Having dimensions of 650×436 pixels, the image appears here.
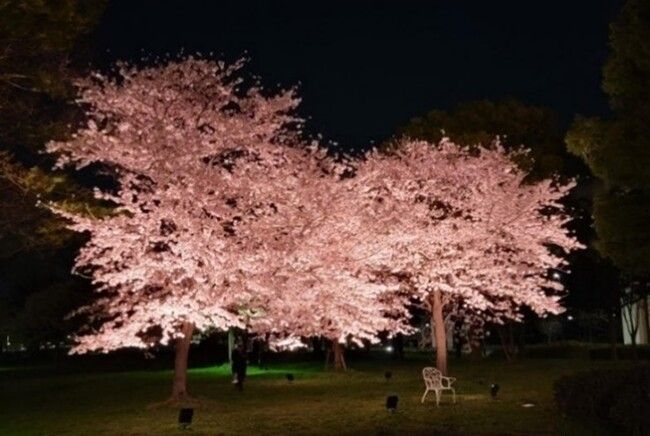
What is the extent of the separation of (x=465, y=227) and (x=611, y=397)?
15237mm

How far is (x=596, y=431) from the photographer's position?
12.7 meters

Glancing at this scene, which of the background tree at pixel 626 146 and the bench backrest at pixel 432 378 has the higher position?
the background tree at pixel 626 146

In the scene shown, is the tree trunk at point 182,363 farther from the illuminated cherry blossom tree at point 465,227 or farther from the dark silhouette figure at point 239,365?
the illuminated cherry blossom tree at point 465,227

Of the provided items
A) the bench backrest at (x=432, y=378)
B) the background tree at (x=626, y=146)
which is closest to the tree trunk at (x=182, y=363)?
the bench backrest at (x=432, y=378)

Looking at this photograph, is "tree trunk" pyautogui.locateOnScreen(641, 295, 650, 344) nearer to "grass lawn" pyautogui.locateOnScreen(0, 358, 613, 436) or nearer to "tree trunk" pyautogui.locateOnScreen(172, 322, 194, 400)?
"grass lawn" pyautogui.locateOnScreen(0, 358, 613, 436)

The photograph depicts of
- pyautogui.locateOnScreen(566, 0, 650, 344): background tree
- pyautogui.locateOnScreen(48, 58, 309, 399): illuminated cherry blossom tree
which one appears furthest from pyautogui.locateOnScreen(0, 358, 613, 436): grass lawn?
pyautogui.locateOnScreen(566, 0, 650, 344): background tree

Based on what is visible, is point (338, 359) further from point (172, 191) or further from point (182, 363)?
point (172, 191)

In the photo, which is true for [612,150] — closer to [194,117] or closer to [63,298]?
[194,117]

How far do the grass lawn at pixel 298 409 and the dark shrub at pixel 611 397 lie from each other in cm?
36

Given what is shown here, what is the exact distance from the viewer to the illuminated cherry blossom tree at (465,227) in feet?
89.9

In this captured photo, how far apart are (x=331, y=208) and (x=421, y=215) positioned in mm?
5828

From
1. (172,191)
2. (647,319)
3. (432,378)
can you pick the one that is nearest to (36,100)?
(172,191)

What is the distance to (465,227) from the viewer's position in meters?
27.5

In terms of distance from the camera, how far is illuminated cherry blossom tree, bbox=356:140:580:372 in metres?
27.4
